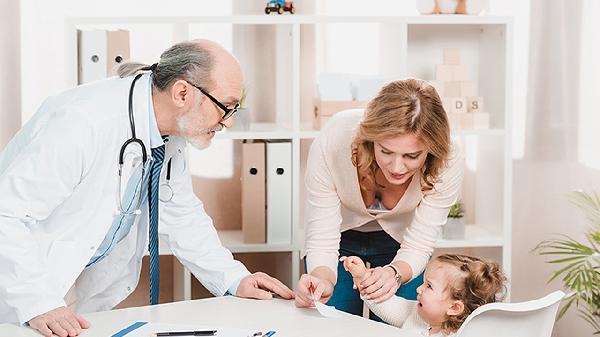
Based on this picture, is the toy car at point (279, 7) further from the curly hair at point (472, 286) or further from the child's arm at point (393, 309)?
the curly hair at point (472, 286)

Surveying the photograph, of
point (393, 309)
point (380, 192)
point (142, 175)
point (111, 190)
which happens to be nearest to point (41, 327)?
point (111, 190)

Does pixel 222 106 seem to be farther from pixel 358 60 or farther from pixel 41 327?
pixel 358 60

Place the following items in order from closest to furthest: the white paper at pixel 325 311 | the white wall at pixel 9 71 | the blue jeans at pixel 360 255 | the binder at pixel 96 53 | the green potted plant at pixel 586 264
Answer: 1. the white paper at pixel 325 311
2. the blue jeans at pixel 360 255
3. the green potted plant at pixel 586 264
4. the binder at pixel 96 53
5. the white wall at pixel 9 71

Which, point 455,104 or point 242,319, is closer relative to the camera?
point 242,319

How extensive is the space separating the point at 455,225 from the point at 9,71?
5.85ft

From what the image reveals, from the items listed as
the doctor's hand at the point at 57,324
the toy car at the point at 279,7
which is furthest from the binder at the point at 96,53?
the doctor's hand at the point at 57,324

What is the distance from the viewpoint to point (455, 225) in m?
3.59

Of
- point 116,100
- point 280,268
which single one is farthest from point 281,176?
point 116,100

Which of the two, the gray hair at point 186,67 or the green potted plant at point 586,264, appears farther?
the green potted plant at point 586,264

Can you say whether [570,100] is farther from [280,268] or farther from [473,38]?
[280,268]

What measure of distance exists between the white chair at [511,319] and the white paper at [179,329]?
46 centimetres

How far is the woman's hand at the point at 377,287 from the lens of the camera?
237 cm

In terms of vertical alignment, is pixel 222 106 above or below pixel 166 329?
above

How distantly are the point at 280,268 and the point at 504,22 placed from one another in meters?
1.30
